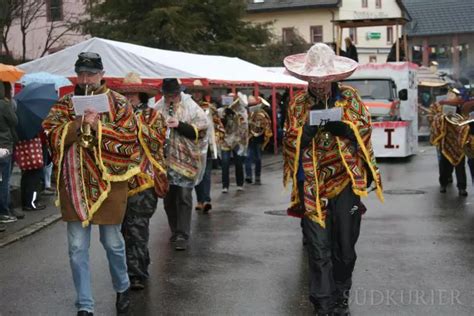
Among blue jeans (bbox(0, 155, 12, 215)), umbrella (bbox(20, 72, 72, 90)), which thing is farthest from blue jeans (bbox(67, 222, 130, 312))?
umbrella (bbox(20, 72, 72, 90))

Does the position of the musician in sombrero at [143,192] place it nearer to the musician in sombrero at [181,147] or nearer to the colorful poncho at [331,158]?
the musician in sombrero at [181,147]

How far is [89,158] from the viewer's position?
19.1ft

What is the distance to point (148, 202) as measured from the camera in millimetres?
7266

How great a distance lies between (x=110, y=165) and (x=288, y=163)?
127 cm

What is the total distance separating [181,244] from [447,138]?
595cm

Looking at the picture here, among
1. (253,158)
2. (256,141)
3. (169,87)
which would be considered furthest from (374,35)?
(169,87)

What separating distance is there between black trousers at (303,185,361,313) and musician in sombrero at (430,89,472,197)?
273 inches

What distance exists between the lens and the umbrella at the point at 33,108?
11.0m

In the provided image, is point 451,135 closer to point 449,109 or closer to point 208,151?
point 449,109

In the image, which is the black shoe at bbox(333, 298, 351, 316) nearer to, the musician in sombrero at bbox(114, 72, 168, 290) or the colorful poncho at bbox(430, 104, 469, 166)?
the musician in sombrero at bbox(114, 72, 168, 290)

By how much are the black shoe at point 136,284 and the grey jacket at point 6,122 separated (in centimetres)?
386

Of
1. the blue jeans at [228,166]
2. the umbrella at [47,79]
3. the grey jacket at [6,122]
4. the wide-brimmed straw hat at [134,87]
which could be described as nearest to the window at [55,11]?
the umbrella at [47,79]

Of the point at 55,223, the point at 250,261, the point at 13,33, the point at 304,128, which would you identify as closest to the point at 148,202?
the point at 250,261

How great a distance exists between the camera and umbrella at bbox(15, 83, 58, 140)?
11.0 metres
